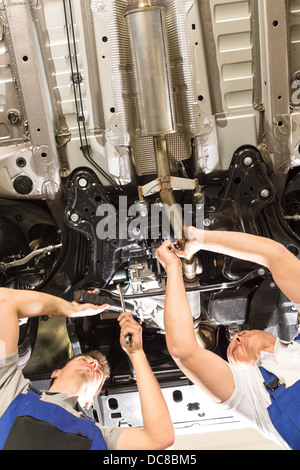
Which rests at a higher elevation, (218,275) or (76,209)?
(76,209)

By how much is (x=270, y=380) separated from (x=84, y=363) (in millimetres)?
916

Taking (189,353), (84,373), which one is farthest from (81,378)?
(189,353)

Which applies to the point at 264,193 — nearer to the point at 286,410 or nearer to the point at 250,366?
the point at 250,366

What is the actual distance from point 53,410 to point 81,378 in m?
0.36

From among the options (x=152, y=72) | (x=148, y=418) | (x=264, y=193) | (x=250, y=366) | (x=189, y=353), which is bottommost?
(x=250, y=366)

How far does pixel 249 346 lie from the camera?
8.78 ft

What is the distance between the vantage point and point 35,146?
9.08 ft

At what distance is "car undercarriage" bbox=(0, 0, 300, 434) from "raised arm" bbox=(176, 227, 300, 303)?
0.47 ft

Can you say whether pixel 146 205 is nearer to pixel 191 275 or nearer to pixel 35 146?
pixel 191 275

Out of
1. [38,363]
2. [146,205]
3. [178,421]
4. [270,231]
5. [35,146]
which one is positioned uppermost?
[35,146]

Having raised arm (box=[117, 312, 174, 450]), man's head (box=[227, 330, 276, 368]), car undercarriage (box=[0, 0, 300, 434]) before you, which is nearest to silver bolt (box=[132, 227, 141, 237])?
car undercarriage (box=[0, 0, 300, 434])

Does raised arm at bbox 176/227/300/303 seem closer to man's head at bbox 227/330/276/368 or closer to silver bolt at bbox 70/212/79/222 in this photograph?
man's head at bbox 227/330/276/368

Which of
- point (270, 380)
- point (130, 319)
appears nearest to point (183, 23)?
point (130, 319)

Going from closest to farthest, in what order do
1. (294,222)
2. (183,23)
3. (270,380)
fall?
(270,380), (183,23), (294,222)
